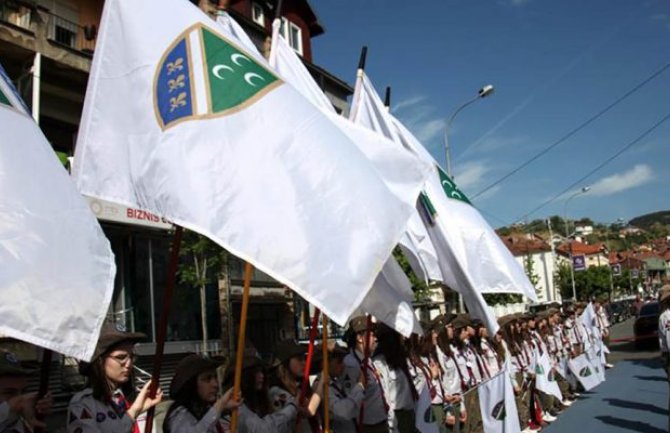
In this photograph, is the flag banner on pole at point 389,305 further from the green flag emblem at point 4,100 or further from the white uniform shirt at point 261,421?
the green flag emblem at point 4,100

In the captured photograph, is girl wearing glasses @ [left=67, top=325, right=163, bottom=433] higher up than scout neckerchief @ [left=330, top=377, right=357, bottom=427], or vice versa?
girl wearing glasses @ [left=67, top=325, right=163, bottom=433]

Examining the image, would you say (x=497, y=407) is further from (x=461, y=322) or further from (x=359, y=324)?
(x=359, y=324)

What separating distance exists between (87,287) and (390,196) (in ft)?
5.39

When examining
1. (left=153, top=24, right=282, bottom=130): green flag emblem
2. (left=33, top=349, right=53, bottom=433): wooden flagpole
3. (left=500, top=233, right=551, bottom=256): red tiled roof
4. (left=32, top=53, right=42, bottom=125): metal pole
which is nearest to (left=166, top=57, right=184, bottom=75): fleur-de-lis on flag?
(left=153, top=24, right=282, bottom=130): green flag emblem

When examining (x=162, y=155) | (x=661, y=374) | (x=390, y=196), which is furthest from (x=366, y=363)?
(x=661, y=374)

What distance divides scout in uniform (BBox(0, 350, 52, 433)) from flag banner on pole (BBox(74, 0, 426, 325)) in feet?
3.30

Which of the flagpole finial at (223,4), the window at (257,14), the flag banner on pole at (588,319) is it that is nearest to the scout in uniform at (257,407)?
the flagpole finial at (223,4)

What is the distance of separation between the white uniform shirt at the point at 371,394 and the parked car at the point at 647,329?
18.7 m

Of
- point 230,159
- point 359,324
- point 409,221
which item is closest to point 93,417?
point 230,159

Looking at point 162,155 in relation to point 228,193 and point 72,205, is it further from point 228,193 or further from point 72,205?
point 72,205

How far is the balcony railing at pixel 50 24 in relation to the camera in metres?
14.7

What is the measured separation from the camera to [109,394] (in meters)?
3.65

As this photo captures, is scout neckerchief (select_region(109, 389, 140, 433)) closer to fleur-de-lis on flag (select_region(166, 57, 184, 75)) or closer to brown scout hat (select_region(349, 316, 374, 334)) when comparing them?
fleur-de-lis on flag (select_region(166, 57, 184, 75))

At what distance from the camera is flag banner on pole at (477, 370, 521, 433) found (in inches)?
271
